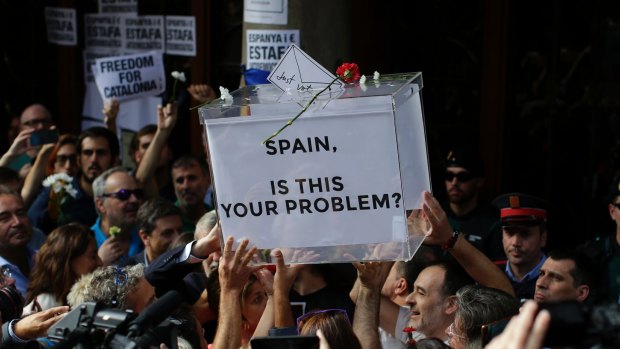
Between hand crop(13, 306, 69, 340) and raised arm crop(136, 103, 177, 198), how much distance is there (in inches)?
158

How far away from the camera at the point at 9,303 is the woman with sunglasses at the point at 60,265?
3.53ft

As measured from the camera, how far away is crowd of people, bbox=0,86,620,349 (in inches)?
183

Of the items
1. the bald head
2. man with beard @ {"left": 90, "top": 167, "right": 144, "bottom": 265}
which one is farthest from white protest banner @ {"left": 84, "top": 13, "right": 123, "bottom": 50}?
man with beard @ {"left": 90, "top": 167, "right": 144, "bottom": 265}

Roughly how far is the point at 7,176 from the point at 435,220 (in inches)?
169

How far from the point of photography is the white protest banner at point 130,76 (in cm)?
949

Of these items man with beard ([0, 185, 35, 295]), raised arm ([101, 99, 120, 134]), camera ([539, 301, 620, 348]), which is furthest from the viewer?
raised arm ([101, 99, 120, 134])

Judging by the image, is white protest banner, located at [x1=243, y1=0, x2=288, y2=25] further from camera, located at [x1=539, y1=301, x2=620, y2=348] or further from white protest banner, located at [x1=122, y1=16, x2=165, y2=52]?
camera, located at [x1=539, y1=301, x2=620, y2=348]

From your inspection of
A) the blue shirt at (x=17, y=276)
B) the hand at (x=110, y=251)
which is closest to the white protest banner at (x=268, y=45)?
the hand at (x=110, y=251)

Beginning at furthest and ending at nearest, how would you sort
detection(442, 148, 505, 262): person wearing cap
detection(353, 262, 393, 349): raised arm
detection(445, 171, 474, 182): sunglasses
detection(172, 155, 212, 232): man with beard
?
detection(172, 155, 212, 232): man with beard < detection(445, 171, 474, 182): sunglasses < detection(442, 148, 505, 262): person wearing cap < detection(353, 262, 393, 349): raised arm

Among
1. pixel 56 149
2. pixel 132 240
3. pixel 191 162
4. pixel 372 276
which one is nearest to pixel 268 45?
pixel 191 162

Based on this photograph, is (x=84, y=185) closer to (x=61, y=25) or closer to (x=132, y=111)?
(x=132, y=111)

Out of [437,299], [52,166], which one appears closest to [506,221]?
[437,299]

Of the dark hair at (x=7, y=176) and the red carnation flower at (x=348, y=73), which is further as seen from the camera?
the dark hair at (x=7, y=176)

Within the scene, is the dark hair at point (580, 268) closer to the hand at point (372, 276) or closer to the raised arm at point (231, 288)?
the hand at point (372, 276)
